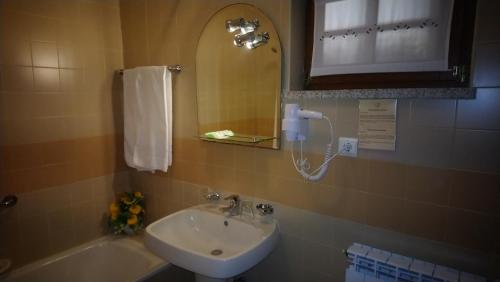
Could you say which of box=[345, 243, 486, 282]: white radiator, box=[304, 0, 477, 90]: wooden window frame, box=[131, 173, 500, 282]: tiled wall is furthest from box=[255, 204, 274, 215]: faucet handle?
box=[304, 0, 477, 90]: wooden window frame

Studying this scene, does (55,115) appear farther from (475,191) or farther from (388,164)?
(475,191)

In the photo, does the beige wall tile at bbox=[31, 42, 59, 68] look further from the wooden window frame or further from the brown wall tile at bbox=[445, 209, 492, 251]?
the brown wall tile at bbox=[445, 209, 492, 251]

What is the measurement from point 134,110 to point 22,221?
3.16ft

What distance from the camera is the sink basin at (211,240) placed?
120 centimetres

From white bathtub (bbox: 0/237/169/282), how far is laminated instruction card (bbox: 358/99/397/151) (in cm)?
147

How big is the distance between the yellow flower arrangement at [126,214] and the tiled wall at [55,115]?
0.13 metres

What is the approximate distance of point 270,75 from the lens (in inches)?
59.7

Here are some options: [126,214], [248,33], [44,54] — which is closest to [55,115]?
[44,54]

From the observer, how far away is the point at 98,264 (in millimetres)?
2076

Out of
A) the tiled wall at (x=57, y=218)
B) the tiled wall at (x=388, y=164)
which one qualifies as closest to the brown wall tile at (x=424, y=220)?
the tiled wall at (x=388, y=164)

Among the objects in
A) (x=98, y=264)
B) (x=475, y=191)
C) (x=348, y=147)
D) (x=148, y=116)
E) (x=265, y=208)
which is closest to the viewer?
(x=475, y=191)

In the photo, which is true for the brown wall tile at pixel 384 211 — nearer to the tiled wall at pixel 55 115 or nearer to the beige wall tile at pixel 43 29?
the tiled wall at pixel 55 115

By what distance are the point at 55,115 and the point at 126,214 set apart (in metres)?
0.85

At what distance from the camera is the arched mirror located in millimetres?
1517
